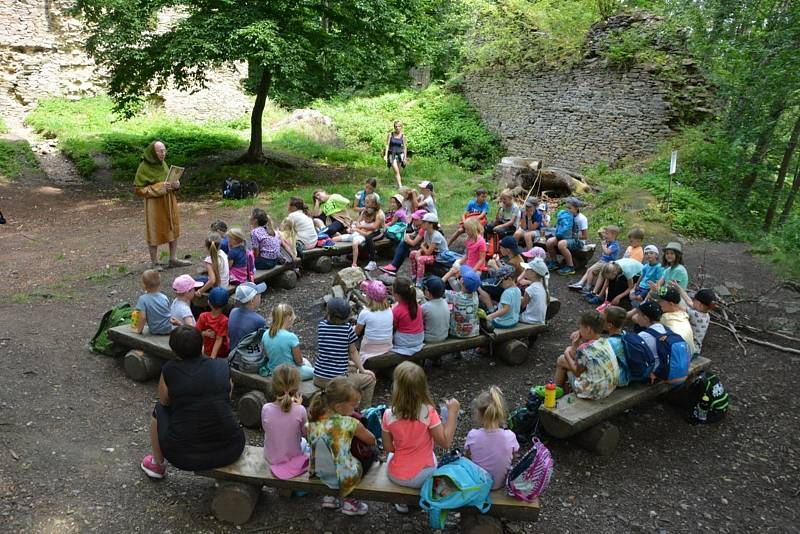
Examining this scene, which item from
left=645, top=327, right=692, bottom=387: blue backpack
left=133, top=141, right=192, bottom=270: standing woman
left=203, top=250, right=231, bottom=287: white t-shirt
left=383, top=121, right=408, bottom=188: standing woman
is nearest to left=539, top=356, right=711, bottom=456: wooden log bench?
left=645, top=327, right=692, bottom=387: blue backpack

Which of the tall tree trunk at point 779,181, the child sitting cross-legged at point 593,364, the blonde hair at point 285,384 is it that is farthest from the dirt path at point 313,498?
the tall tree trunk at point 779,181

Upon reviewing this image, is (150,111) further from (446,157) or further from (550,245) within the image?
(550,245)

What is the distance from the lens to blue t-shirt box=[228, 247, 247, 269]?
667 centimetres

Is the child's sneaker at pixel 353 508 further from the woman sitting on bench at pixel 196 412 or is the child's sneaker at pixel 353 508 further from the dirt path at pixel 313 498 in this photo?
the woman sitting on bench at pixel 196 412

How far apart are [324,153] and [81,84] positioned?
9.68m

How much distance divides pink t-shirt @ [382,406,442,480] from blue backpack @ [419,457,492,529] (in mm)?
112

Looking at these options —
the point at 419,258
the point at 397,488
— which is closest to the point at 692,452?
the point at 397,488

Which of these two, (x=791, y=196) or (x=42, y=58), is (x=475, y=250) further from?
(x=42, y=58)

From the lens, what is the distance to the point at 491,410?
132 inches

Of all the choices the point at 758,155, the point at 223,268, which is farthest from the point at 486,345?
the point at 758,155

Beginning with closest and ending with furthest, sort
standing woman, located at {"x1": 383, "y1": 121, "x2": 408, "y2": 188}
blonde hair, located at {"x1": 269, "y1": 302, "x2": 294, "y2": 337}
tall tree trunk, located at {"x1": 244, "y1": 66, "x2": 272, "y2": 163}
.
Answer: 1. blonde hair, located at {"x1": 269, "y1": 302, "x2": 294, "y2": 337}
2. standing woman, located at {"x1": 383, "y1": 121, "x2": 408, "y2": 188}
3. tall tree trunk, located at {"x1": 244, "y1": 66, "x2": 272, "y2": 163}

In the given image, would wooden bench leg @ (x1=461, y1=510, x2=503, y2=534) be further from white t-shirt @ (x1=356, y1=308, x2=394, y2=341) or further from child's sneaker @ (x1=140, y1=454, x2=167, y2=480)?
child's sneaker @ (x1=140, y1=454, x2=167, y2=480)

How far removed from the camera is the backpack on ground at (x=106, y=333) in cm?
543

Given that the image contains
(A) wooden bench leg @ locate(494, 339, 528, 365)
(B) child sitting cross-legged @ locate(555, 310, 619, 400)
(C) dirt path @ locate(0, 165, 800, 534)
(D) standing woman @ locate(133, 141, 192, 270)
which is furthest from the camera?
(D) standing woman @ locate(133, 141, 192, 270)
